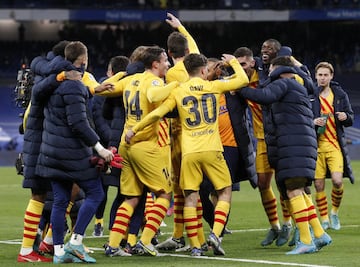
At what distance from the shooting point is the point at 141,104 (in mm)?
11695

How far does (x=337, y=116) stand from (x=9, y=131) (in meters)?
22.3

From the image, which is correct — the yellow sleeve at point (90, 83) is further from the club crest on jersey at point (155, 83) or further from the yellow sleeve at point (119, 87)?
the club crest on jersey at point (155, 83)

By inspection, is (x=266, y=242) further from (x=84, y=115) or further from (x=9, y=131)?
(x=9, y=131)

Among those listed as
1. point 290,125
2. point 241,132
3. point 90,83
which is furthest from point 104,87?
point 290,125

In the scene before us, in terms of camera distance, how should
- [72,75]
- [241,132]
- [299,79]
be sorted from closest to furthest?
[72,75] → [299,79] → [241,132]

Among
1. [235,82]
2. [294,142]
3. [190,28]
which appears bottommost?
[294,142]

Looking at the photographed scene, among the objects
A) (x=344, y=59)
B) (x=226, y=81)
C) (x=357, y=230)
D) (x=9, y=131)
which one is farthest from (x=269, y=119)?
(x=344, y=59)

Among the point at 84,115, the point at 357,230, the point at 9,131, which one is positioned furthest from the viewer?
the point at 9,131

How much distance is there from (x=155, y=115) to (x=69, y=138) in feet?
2.95

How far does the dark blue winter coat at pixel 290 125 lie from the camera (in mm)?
11742

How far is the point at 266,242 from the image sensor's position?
13.0 m

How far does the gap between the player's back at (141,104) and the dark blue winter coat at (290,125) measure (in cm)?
95

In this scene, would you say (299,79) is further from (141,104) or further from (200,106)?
(141,104)

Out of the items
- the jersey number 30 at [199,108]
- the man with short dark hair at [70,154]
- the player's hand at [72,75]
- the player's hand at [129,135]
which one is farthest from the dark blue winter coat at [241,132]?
the player's hand at [72,75]
